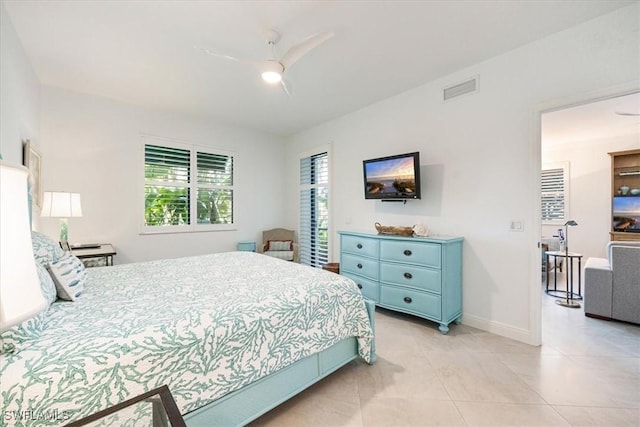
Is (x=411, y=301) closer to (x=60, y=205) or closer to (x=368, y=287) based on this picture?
(x=368, y=287)

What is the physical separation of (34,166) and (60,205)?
1.70ft

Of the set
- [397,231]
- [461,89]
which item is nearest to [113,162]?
[397,231]

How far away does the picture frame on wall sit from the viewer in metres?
2.67

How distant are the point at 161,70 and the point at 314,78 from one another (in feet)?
5.60

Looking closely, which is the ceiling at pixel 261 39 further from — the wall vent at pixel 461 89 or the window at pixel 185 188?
the window at pixel 185 188

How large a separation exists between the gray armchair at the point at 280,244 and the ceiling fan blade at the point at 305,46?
3323mm

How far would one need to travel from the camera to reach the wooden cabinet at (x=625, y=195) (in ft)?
15.3

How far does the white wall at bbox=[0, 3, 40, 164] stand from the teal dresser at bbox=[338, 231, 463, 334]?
11.4 feet

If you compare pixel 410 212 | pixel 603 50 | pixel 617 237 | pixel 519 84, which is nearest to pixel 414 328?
pixel 410 212

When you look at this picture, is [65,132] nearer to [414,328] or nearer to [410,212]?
[410,212]

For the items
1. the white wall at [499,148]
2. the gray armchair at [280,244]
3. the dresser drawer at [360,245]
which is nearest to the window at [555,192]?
the white wall at [499,148]

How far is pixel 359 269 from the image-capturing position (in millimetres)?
3584

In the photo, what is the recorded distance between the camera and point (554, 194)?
5711mm

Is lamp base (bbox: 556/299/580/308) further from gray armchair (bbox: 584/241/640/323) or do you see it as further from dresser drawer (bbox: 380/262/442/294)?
dresser drawer (bbox: 380/262/442/294)
